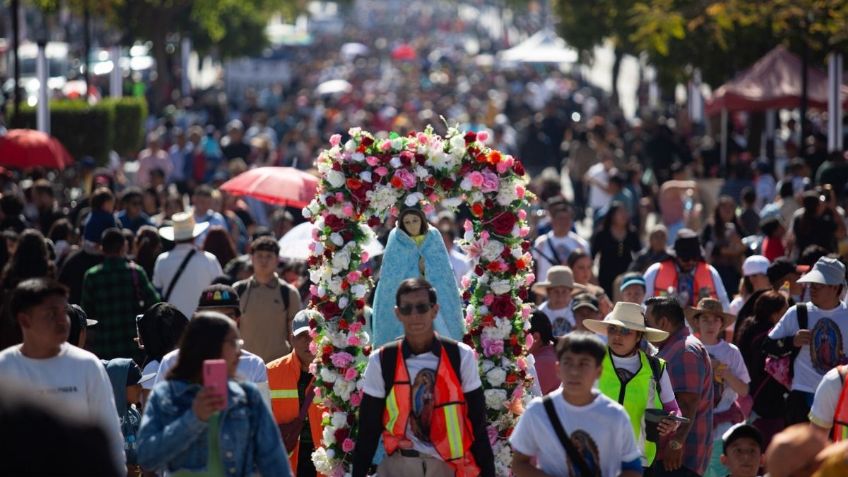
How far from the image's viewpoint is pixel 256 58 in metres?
58.7

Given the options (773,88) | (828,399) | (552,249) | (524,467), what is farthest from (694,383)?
(773,88)

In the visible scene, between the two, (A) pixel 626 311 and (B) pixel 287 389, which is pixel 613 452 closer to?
(A) pixel 626 311

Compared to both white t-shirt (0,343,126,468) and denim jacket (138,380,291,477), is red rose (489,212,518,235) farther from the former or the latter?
denim jacket (138,380,291,477)

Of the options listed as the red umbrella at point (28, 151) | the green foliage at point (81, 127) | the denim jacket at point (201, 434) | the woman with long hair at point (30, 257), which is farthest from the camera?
the green foliage at point (81, 127)

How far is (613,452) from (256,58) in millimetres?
52894

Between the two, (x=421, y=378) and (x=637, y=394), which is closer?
(x=421, y=378)

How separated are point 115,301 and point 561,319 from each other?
3.22 metres

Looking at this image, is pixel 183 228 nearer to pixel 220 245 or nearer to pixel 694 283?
pixel 220 245

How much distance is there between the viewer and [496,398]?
9.66 meters

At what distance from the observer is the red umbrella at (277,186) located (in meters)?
14.9

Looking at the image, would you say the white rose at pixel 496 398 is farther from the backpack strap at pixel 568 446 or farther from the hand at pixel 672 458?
the backpack strap at pixel 568 446

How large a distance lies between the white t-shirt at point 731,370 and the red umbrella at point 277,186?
17.6 feet

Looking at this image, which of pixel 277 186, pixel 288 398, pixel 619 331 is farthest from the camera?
pixel 277 186

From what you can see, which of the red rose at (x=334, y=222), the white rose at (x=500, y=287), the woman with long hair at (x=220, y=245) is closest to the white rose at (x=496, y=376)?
the white rose at (x=500, y=287)
